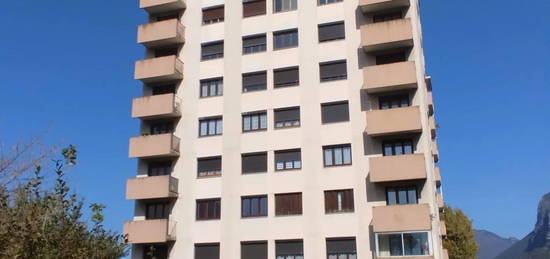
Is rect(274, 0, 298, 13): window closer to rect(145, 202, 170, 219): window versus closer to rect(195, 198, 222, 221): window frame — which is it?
rect(195, 198, 222, 221): window frame

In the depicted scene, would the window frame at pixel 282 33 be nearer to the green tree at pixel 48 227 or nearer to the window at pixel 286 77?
the window at pixel 286 77

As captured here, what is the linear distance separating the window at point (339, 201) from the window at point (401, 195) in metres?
1.95

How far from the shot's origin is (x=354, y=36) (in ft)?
105

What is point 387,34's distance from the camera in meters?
30.2

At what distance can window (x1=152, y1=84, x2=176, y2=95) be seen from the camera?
35.1 m

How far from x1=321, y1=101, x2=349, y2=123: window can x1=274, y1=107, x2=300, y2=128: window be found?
151 cm

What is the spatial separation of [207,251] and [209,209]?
7.60 ft

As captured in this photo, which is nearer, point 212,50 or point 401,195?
point 401,195

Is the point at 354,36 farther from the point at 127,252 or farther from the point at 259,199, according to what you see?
the point at 127,252

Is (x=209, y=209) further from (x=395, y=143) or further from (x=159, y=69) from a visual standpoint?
(x=395, y=143)

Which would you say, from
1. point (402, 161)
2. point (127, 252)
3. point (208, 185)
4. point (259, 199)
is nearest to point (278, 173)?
point (259, 199)

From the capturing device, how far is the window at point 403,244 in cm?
2714

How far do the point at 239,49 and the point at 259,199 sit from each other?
946 centimetres

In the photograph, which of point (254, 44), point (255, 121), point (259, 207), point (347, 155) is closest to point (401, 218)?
point (347, 155)
